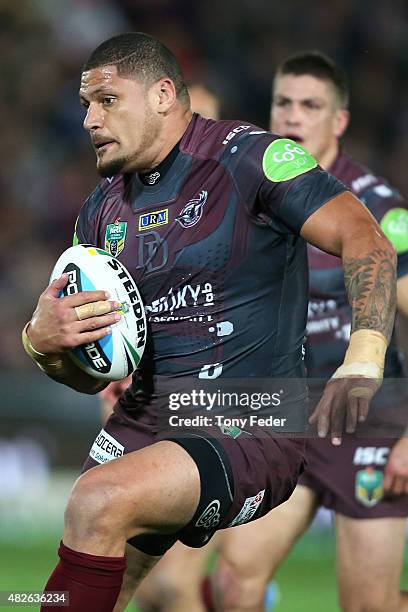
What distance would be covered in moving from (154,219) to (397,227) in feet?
5.07

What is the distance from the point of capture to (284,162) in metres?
4.28

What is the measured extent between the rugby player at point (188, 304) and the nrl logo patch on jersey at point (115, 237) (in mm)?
50

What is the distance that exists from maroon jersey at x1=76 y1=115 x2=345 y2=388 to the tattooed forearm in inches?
13.4

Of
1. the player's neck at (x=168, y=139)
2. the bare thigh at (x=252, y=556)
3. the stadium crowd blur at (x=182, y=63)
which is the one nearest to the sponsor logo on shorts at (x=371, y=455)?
the bare thigh at (x=252, y=556)

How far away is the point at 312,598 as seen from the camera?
7621 mm

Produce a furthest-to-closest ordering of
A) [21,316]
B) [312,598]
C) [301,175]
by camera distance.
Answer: [21,316] → [312,598] → [301,175]

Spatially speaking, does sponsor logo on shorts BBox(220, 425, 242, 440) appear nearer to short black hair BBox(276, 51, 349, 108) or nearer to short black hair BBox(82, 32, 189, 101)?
short black hair BBox(82, 32, 189, 101)

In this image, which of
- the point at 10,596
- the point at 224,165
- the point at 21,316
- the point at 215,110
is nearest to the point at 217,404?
the point at 224,165

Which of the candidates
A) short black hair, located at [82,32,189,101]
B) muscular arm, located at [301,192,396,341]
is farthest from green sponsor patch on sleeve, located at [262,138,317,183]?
short black hair, located at [82,32,189,101]

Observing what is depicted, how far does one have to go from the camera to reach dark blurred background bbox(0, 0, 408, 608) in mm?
11539

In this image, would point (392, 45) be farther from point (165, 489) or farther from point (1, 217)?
point (165, 489)

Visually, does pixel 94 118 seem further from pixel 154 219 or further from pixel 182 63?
pixel 182 63

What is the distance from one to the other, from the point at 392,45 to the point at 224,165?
862 cm

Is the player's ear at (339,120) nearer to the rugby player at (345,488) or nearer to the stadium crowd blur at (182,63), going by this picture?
the rugby player at (345,488)
